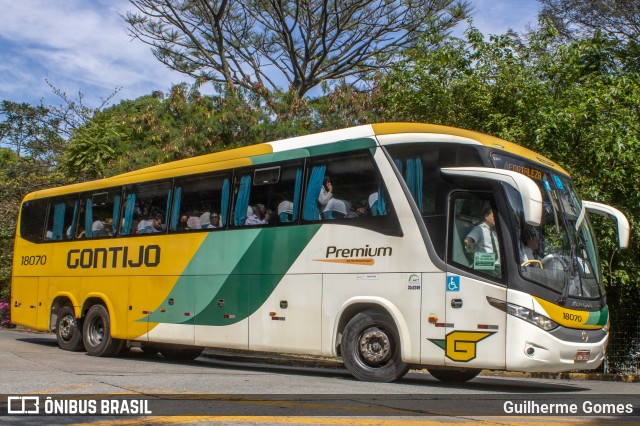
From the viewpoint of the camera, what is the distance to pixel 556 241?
33.4 ft

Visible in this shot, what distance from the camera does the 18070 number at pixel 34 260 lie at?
1759cm

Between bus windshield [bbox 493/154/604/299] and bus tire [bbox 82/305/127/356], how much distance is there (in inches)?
348

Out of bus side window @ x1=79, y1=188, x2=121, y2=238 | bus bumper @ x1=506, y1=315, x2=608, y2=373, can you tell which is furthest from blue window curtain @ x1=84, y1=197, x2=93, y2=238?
bus bumper @ x1=506, y1=315, x2=608, y2=373

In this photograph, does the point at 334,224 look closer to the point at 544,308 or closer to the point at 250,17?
the point at 544,308

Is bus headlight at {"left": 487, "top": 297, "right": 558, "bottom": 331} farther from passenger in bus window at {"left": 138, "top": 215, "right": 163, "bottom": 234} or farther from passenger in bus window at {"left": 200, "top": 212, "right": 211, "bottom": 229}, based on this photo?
passenger in bus window at {"left": 138, "top": 215, "right": 163, "bottom": 234}

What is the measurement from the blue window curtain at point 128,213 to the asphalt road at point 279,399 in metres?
3.42

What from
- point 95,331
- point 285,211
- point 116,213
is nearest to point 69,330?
point 95,331

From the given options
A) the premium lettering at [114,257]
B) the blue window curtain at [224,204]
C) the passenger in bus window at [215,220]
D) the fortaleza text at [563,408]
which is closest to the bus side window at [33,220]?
the premium lettering at [114,257]

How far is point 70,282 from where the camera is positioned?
16.7 metres

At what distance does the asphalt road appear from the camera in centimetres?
723

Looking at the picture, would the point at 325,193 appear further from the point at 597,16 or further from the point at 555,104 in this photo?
the point at 597,16

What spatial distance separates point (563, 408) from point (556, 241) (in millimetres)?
2456

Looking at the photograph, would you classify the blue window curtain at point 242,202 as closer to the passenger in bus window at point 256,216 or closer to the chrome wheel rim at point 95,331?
the passenger in bus window at point 256,216

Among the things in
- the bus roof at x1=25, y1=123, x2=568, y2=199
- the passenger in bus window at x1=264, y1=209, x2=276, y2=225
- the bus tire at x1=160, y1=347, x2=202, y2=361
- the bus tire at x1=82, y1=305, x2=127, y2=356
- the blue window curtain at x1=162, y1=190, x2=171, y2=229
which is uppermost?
the bus roof at x1=25, y1=123, x2=568, y2=199
